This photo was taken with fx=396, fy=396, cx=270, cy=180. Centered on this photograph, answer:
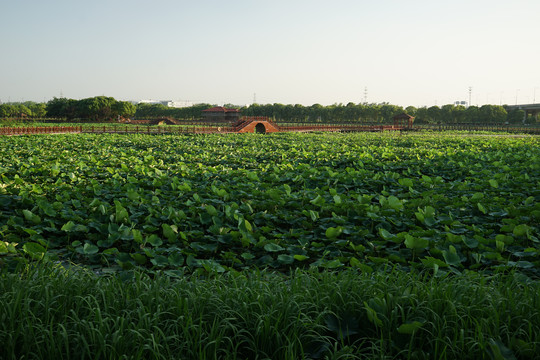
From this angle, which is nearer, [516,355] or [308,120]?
[516,355]

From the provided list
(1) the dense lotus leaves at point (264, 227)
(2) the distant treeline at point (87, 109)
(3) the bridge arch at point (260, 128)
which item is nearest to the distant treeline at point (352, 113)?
(2) the distant treeline at point (87, 109)

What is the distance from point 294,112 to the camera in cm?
8300

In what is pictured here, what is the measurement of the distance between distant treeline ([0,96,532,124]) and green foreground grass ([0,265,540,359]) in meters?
64.1

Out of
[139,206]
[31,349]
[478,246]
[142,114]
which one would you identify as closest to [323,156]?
[139,206]

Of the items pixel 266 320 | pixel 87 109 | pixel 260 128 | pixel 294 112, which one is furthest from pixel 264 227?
pixel 294 112

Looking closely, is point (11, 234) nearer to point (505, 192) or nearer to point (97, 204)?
point (97, 204)

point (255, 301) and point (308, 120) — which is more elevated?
point (308, 120)

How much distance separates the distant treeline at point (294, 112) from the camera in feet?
204

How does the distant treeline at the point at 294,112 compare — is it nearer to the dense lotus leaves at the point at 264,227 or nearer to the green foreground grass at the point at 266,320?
the dense lotus leaves at the point at 264,227

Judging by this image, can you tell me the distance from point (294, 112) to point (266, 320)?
8199cm

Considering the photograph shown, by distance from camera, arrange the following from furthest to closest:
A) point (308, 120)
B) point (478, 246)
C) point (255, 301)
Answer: point (308, 120) → point (478, 246) → point (255, 301)

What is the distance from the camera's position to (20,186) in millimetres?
6637

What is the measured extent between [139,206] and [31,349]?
3367 mm

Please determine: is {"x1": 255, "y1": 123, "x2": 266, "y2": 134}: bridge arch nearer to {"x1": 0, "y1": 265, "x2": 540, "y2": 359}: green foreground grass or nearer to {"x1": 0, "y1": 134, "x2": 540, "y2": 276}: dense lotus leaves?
{"x1": 0, "y1": 134, "x2": 540, "y2": 276}: dense lotus leaves
